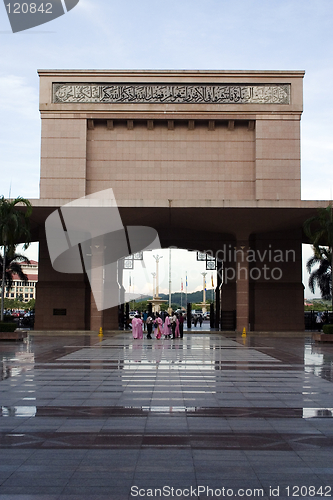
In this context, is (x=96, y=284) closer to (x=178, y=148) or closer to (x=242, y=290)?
(x=242, y=290)

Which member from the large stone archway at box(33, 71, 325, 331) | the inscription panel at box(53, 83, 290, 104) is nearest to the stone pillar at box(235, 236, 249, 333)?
the large stone archway at box(33, 71, 325, 331)

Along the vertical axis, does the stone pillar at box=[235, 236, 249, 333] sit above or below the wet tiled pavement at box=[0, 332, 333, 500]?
above

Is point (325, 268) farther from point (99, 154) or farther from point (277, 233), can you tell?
point (99, 154)

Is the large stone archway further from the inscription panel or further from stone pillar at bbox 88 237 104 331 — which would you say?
stone pillar at bbox 88 237 104 331

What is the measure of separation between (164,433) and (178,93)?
3245cm

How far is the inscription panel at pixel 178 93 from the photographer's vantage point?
3712 centimetres

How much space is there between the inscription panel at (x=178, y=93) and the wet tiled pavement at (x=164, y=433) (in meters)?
26.2

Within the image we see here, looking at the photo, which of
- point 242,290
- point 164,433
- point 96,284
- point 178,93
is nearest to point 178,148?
point 178,93

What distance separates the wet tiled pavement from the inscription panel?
26.2m

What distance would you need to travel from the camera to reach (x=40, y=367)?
15.2 m

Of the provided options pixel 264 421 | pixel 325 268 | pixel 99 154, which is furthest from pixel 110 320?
pixel 264 421

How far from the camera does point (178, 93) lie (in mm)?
37188

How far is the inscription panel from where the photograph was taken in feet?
122

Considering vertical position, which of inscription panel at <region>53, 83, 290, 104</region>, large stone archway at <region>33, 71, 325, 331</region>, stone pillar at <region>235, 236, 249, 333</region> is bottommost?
stone pillar at <region>235, 236, 249, 333</region>
